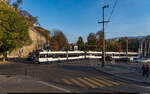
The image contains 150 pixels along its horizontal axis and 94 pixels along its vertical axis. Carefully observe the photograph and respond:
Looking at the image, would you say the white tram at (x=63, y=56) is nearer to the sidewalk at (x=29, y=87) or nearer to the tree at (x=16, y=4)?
the sidewalk at (x=29, y=87)

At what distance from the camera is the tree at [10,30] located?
2942 cm

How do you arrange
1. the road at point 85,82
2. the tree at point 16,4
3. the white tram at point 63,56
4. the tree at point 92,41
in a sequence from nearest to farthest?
the road at point 85,82 < the white tram at point 63,56 < the tree at point 16,4 < the tree at point 92,41

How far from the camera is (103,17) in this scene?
22422 mm

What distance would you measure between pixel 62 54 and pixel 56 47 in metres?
35.9

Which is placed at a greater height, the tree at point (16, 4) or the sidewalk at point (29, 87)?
the tree at point (16, 4)

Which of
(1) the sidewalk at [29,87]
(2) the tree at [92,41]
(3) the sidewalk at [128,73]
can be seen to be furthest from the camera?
(2) the tree at [92,41]

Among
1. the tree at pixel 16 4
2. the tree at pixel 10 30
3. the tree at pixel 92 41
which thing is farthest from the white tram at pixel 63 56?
the tree at pixel 16 4

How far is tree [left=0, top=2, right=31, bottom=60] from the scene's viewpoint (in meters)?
29.4

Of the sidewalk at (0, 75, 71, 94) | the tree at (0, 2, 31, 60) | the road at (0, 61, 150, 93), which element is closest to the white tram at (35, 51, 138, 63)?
the tree at (0, 2, 31, 60)

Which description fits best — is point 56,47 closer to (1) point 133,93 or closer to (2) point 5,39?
(2) point 5,39

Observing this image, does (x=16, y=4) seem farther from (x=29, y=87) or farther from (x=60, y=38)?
(x=29, y=87)

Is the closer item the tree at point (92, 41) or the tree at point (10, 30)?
the tree at point (10, 30)

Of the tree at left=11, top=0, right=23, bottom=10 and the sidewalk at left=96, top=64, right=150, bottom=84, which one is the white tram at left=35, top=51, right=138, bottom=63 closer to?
the sidewalk at left=96, top=64, right=150, bottom=84

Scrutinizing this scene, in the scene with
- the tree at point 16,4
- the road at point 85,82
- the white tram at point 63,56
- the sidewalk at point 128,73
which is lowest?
the sidewalk at point 128,73
